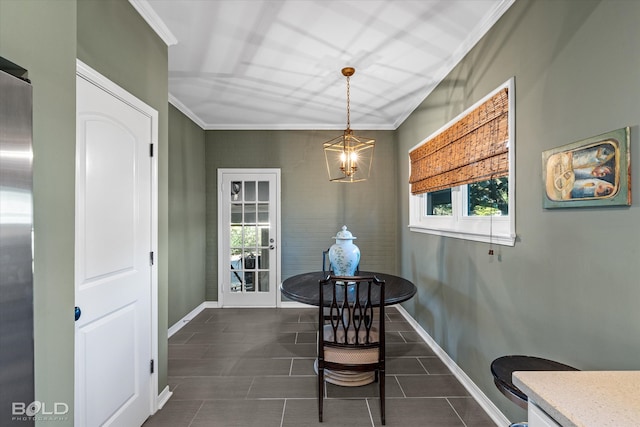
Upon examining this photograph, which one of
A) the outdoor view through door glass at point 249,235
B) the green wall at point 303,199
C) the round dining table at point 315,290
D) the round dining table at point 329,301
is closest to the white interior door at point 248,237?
the outdoor view through door glass at point 249,235

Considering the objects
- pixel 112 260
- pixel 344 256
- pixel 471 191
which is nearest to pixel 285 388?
pixel 344 256

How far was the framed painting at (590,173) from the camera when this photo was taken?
1180 mm

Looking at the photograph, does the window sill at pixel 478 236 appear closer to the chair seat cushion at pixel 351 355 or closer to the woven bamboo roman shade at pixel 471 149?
the woven bamboo roman shade at pixel 471 149

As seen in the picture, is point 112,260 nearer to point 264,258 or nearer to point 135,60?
point 135,60

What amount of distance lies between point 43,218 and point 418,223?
344 cm

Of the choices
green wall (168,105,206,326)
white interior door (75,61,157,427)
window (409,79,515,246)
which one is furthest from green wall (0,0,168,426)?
green wall (168,105,206,326)

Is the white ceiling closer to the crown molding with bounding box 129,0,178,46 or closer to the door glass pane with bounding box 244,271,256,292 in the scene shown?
the crown molding with bounding box 129,0,178,46

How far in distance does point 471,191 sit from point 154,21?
2.73 m

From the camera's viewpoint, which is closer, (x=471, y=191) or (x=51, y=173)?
(x=51, y=173)

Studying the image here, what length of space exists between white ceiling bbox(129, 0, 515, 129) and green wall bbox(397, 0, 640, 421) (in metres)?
0.35

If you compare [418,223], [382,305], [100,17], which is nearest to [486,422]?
[382,305]

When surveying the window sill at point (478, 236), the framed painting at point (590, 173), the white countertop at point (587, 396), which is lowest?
the white countertop at point (587, 396)

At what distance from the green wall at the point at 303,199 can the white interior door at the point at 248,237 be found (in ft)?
0.35

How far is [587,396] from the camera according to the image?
769 millimetres
